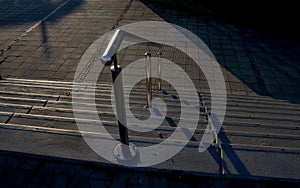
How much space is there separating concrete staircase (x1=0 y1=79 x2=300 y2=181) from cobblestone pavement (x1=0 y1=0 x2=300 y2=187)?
3.1 inches

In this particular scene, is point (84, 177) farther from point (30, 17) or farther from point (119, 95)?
point (30, 17)

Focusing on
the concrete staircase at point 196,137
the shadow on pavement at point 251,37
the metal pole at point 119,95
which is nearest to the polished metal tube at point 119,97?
the metal pole at point 119,95

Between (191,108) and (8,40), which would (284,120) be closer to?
(191,108)

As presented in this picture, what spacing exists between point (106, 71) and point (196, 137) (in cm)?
387

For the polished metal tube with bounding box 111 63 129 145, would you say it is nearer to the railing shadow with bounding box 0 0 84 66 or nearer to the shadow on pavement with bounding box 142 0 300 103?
the shadow on pavement with bounding box 142 0 300 103

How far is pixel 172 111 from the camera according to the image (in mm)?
3656

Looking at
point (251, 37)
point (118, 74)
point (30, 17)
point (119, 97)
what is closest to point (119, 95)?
point (119, 97)

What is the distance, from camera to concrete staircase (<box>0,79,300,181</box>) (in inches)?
87.5

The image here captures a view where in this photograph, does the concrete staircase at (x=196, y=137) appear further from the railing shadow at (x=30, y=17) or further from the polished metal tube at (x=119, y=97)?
the railing shadow at (x=30, y=17)

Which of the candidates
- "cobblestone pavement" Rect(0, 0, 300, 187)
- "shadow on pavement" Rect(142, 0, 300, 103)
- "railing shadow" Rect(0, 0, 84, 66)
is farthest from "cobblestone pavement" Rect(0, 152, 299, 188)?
"railing shadow" Rect(0, 0, 84, 66)

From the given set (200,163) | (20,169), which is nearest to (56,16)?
(20,169)

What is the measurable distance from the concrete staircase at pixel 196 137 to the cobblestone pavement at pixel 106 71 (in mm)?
80

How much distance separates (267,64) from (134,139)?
17.6ft

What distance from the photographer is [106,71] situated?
6.12 m
